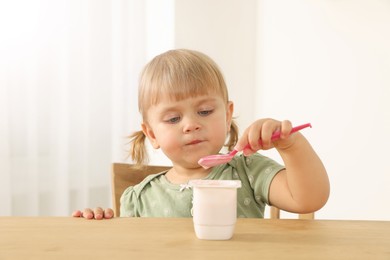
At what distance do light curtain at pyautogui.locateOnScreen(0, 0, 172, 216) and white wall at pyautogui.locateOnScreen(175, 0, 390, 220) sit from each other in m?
0.31

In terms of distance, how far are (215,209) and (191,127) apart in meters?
0.37

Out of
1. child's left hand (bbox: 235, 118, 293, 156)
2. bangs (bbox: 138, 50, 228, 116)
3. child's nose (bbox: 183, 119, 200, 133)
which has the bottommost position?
child's nose (bbox: 183, 119, 200, 133)

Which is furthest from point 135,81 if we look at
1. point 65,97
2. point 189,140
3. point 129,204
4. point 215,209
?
point 215,209

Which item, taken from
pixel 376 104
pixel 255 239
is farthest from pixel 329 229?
pixel 376 104

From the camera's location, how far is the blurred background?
5.83 feet

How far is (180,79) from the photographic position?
3.48ft

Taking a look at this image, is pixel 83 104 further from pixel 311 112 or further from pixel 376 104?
pixel 376 104

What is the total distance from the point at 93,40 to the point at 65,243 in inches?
67.4

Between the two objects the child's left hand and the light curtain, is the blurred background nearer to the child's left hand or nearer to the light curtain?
the light curtain

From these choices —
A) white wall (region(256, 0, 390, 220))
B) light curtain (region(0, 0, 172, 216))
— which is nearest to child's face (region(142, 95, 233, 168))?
white wall (region(256, 0, 390, 220))

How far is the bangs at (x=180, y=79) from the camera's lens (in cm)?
106

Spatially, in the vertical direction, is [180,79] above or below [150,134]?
above

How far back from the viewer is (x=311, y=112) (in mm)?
2004

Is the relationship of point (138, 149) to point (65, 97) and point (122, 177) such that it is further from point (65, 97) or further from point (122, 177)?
point (65, 97)
